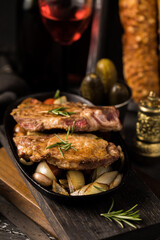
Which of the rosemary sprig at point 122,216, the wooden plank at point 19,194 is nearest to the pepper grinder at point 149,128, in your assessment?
the rosemary sprig at point 122,216

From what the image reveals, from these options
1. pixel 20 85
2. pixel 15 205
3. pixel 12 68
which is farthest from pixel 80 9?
pixel 15 205

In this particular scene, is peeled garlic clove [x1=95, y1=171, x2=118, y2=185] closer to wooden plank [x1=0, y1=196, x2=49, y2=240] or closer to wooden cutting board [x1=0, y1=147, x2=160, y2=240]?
wooden cutting board [x1=0, y1=147, x2=160, y2=240]

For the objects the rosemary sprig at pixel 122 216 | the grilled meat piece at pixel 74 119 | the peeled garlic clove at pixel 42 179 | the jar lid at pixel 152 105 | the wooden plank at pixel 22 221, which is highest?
the grilled meat piece at pixel 74 119

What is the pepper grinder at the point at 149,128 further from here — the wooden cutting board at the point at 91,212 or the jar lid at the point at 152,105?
the wooden cutting board at the point at 91,212

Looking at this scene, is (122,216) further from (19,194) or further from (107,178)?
(19,194)

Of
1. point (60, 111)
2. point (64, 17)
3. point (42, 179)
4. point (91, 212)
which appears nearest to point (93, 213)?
point (91, 212)

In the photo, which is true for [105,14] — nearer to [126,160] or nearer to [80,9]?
[80,9]
